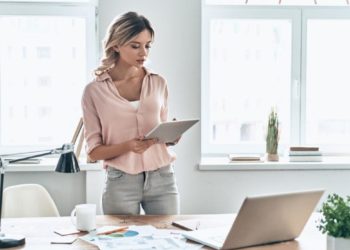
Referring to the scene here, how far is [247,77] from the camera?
3818mm

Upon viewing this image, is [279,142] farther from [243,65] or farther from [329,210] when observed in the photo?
[329,210]

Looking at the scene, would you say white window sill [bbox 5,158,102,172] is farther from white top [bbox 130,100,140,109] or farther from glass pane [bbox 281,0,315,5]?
glass pane [bbox 281,0,315,5]

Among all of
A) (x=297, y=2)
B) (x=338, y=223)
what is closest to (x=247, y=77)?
(x=297, y=2)

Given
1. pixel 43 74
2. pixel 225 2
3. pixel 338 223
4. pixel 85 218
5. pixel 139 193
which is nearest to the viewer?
pixel 338 223

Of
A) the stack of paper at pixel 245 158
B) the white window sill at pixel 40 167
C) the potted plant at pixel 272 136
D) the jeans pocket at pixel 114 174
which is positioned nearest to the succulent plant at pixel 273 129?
the potted plant at pixel 272 136

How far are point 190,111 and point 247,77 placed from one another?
609 mm

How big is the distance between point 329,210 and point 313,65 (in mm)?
2281

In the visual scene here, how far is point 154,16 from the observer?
11.1ft

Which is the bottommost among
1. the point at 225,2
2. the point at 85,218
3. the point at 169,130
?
the point at 85,218

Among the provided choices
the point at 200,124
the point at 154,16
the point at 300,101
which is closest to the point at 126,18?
the point at 154,16

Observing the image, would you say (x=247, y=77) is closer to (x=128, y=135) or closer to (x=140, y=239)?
(x=128, y=135)

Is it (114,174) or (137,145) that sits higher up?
(137,145)

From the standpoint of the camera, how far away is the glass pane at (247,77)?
12.4 ft

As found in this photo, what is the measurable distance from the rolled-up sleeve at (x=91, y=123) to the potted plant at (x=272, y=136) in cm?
135
